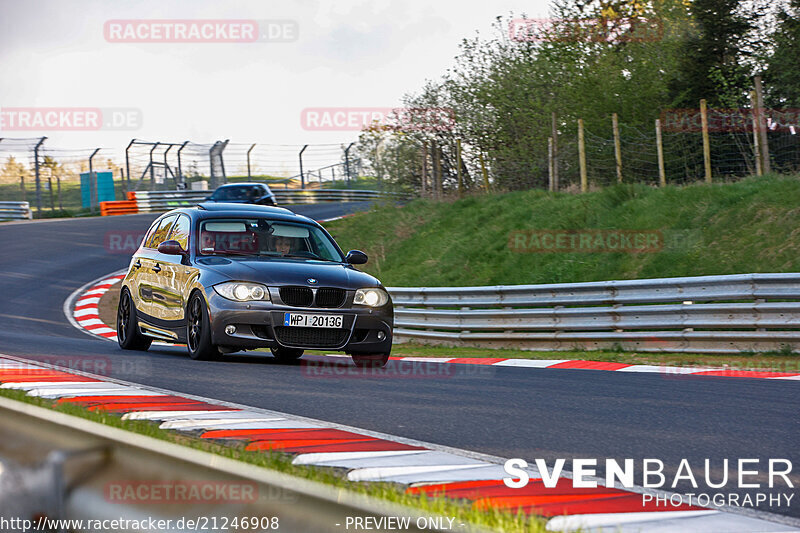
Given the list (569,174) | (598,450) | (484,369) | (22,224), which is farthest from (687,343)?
(22,224)

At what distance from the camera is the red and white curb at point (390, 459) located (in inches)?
137

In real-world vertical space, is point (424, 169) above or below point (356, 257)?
above

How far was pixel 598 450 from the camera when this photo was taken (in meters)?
5.10

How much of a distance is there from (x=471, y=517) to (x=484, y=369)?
23.9 ft

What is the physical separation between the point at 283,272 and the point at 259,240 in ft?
3.66

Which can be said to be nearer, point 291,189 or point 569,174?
point 569,174

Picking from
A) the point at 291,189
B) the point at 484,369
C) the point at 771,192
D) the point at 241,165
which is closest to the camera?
the point at 484,369

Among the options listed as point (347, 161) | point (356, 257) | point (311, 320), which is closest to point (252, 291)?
point (311, 320)

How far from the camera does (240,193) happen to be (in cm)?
2744

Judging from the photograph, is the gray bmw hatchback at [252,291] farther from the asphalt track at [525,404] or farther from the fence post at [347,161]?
the fence post at [347,161]

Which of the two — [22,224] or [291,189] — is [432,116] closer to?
[22,224]

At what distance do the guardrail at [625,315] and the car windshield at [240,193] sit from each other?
444 inches
